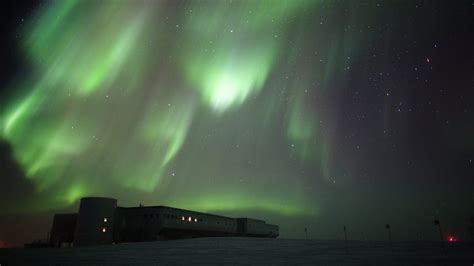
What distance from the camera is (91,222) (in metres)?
71.6

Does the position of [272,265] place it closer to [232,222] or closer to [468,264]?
[468,264]

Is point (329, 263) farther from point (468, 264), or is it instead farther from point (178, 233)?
point (178, 233)

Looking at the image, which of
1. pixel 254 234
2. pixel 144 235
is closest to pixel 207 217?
pixel 144 235

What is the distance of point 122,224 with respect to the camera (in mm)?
80875

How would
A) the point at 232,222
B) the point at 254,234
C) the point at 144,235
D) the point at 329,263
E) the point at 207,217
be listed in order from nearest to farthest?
the point at 329,263
the point at 144,235
the point at 207,217
the point at 232,222
the point at 254,234

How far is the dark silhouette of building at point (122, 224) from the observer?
71625mm

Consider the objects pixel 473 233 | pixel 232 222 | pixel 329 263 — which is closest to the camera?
pixel 329 263

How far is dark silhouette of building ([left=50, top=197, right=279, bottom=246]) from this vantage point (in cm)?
7162

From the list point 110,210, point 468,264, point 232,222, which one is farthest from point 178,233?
point 468,264

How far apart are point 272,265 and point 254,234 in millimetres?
118706

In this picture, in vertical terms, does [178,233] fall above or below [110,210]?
below

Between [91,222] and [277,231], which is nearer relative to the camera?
[91,222]

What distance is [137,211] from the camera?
83.5 meters

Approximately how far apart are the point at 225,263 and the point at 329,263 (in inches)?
243
